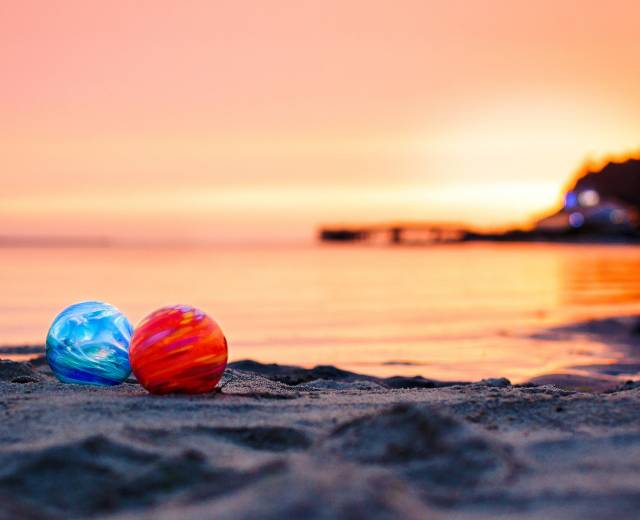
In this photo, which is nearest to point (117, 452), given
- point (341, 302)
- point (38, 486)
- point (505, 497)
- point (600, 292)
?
point (38, 486)

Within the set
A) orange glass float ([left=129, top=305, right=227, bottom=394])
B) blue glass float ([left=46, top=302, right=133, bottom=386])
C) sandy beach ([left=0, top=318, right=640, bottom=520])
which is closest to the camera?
sandy beach ([left=0, top=318, right=640, bottom=520])

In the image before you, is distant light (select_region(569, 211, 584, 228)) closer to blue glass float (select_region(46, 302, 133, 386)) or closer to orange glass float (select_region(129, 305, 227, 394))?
blue glass float (select_region(46, 302, 133, 386))

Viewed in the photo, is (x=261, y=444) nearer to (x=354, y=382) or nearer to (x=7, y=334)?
(x=354, y=382)

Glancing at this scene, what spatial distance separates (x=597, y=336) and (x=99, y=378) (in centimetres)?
715

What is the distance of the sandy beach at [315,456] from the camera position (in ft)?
9.50

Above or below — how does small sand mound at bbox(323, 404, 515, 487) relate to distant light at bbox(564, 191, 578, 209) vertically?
below

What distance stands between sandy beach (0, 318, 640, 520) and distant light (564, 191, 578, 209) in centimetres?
10945

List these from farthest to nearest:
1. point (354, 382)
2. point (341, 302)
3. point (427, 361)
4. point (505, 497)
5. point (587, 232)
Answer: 1. point (587, 232)
2. point (341, 302)
3. point (427, 361)
4. point (354, 382)
5. point (505, 497)

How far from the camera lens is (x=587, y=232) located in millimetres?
92375

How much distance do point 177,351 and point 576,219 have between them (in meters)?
105

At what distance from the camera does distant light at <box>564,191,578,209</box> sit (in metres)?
110

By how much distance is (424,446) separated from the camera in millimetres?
3516

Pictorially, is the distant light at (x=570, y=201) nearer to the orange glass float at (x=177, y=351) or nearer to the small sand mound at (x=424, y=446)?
the orange glass float at (x=177, y=351)

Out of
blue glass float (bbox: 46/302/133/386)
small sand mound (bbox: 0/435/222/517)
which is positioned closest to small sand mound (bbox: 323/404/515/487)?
small sand mound (bbox: 0/435/222/517)
